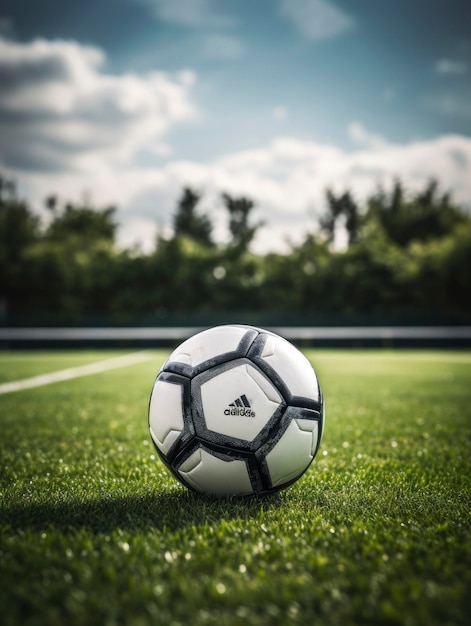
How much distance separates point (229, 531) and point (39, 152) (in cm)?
5999

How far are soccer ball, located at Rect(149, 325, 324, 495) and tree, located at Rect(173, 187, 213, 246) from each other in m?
57.3

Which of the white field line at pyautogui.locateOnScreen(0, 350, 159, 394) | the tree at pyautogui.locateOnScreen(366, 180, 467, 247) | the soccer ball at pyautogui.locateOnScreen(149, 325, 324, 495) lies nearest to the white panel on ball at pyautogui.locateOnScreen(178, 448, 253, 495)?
the soccer ball at pyautogui.locateOnScreen(149, 325, 324, 495)

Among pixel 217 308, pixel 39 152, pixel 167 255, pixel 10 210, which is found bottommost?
pixel 217 308

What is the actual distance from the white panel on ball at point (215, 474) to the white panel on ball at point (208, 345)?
52 cm

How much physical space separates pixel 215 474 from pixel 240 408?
1.31ft

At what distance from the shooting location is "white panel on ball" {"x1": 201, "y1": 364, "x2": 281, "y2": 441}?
111 inches

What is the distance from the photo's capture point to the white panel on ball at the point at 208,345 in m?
3.00

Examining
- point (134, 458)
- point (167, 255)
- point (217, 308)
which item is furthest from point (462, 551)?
point (167, 255)

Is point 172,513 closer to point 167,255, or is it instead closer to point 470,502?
point 470,502

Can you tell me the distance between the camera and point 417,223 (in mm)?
47375

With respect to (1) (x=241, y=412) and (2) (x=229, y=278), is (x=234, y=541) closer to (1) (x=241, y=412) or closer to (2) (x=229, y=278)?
(1) (x=241, y=412)

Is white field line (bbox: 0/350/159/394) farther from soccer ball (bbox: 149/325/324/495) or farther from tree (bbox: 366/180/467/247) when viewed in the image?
tree (bbox: 366/180/467/247)

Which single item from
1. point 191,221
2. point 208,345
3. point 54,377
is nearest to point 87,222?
point 191,221

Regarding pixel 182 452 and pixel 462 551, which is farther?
pixel 182 452
